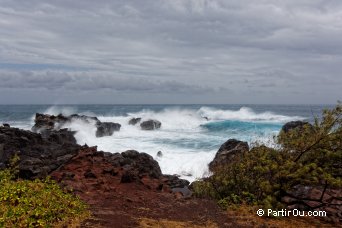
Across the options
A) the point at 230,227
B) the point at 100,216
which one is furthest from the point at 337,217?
the point at 100,216

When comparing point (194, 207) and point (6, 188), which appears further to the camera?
point (194, 207)

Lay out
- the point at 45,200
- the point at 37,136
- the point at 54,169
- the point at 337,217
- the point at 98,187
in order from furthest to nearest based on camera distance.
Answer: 1. the point at 37,136
2. the point at 54,169
3. the point at 98,187
4. the point at 337,217
5. the point at 45,200

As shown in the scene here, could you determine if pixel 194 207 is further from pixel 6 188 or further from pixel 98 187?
pixel 6 188

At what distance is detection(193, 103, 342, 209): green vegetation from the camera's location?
10.2 m

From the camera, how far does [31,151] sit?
17875 millimetres

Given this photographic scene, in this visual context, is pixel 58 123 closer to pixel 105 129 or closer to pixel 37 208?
pixel 105 129

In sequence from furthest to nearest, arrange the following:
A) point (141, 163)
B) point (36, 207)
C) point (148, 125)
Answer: point (148, 125) → point (141, 163) → point (36, 207)

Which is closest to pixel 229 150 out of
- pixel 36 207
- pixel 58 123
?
pixel 36 207

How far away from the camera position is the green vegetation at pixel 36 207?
Answer: 7723 mm

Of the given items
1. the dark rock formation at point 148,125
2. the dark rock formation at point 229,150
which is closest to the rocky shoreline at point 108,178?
the dark rock formation at point 229,150

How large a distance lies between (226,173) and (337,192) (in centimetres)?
322

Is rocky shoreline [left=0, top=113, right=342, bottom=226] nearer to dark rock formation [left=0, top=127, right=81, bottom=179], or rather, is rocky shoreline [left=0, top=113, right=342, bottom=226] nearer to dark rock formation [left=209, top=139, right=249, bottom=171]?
dark rock formation [left=0, top=127, right=81, bottom=179]

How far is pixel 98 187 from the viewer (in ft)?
40.8

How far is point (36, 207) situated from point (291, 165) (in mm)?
6181
